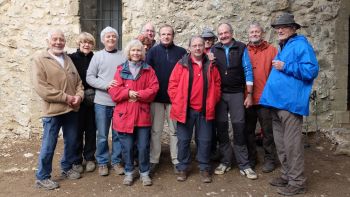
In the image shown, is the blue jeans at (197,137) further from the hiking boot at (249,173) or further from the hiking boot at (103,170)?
the hiking boot at (103,170)

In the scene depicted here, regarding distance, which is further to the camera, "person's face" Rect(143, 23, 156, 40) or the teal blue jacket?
"person's face" Rect(143, 23, 156, 40)

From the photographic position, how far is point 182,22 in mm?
6379

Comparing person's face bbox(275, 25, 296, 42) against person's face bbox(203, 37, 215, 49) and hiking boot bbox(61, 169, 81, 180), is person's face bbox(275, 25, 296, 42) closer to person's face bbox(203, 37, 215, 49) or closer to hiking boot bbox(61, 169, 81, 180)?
person's face bbox(203, 37, 215, 49)

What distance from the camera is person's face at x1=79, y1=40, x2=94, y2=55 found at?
4809mm

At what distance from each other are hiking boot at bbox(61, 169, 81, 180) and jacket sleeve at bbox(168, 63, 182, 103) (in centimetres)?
152

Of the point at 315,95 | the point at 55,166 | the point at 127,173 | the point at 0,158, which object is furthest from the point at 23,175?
the point at 315,95

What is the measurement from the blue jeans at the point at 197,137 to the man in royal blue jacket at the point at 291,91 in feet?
2.51

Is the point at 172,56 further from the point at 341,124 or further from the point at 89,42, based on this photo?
the point at 341,124

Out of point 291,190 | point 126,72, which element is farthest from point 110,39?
point 291,190

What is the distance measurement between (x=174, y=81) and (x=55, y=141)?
1.55 m

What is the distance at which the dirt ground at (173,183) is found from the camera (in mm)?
4488

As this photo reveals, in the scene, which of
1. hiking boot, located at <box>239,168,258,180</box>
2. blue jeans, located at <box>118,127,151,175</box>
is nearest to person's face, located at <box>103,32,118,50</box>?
blue jeans, located at <box>118,127,151,175</box>

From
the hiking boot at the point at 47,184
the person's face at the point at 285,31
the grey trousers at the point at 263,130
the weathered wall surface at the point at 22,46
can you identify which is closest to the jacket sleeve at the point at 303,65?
the person's face at the point at 285,31

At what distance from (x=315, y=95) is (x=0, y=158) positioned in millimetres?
5244
